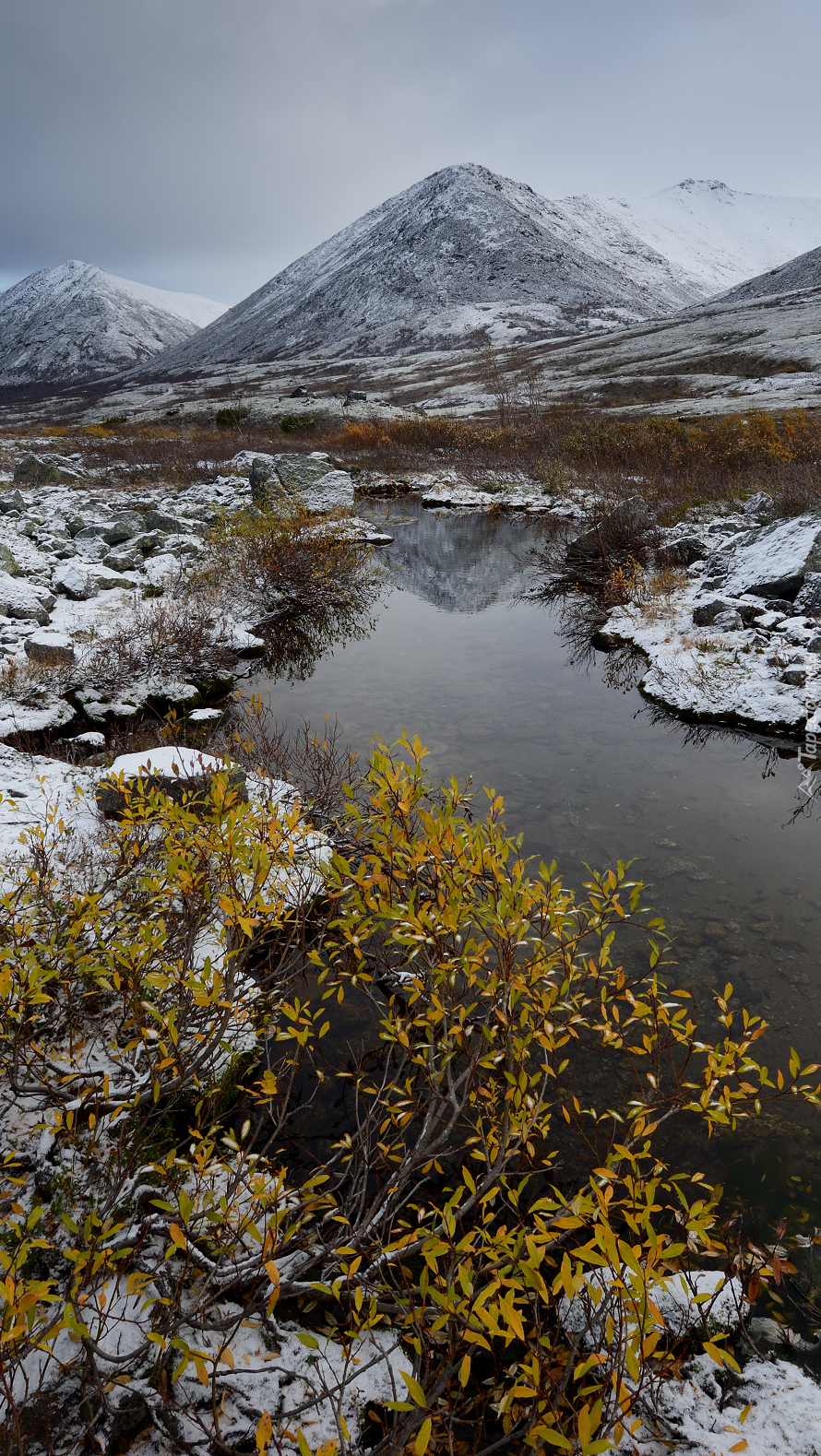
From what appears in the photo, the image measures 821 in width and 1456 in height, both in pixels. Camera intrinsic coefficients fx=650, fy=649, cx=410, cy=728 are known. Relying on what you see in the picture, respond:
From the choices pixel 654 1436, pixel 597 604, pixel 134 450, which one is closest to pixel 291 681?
pixel 597 604

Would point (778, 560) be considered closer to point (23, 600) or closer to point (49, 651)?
point (49, 651)

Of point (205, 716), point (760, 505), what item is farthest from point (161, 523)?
point (760, 505)

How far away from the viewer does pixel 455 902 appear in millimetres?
2645

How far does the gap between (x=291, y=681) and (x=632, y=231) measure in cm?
22570

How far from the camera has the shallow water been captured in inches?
173

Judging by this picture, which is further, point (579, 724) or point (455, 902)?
point (579, 724)

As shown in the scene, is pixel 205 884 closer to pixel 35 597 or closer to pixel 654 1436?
pixel 654 1436

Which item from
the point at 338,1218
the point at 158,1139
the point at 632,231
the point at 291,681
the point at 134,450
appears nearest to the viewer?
the point at 338,1218

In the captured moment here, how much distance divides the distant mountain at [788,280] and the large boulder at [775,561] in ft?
323

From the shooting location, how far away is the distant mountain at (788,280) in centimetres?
8781

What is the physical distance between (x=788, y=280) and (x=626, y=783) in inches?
4673

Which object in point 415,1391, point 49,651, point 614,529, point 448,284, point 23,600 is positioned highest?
point 448,284

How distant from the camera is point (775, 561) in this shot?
35.6ft

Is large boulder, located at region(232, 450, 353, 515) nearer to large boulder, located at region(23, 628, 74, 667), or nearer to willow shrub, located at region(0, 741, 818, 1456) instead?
large boulder, located at region(23, 628, 74, 667)
